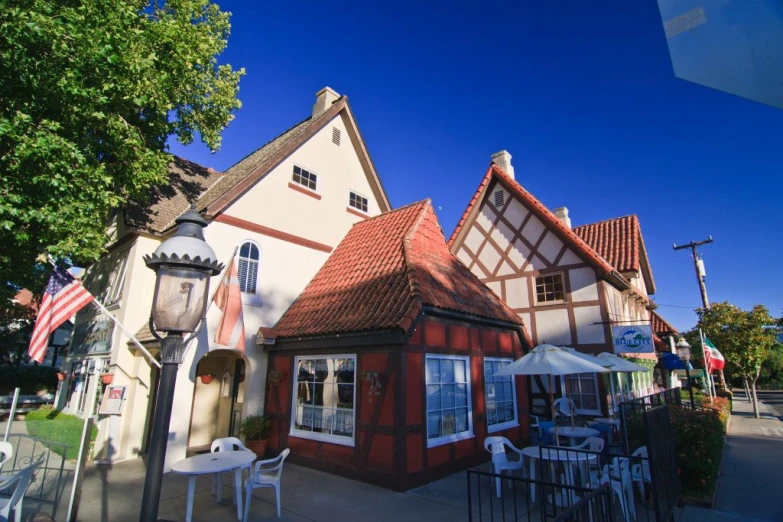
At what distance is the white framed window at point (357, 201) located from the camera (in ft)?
46.2

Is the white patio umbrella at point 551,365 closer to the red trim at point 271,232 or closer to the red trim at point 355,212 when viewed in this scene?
the red trim at point 271,232

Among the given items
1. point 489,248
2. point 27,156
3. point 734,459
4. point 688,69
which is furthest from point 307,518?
point 489,248

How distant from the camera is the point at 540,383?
527 inches

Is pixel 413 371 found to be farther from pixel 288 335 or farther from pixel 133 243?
pixel 133 243

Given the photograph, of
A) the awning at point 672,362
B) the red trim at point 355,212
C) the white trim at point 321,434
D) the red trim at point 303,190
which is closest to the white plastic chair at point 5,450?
the white trim at point 321,434

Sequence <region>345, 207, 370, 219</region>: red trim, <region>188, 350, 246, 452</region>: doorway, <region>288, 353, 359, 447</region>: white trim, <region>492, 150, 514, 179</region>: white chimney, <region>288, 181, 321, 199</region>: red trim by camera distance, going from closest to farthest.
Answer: <region>288, 353, 359, 447</region>: white trim < <region>188, 350, 246, 452</region>: doorway < <region>288, 181, 321, 199</region>: red trim < <region>345, 207, 370, 219</region>: red trim < <region>492, 150, 514, 179</region>: white chimney

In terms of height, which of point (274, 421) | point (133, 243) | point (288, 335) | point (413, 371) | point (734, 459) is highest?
point (133, 243)

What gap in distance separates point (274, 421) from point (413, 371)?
4258 mm

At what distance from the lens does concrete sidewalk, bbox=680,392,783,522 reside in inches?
239

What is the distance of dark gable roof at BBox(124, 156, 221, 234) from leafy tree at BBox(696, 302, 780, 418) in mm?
24016

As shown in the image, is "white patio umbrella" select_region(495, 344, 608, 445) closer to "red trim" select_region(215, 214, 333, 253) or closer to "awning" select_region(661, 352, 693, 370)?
"red trim" select_region(215, 214, 333, 253)

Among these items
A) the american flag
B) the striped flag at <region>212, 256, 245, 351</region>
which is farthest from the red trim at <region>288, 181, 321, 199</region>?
the american flag

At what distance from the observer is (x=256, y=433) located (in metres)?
9.49

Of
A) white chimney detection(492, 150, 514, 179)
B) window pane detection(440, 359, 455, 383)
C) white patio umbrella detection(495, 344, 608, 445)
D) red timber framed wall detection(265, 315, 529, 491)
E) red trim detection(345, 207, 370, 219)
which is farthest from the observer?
white chimney detection(492, 150, 514, 179)
